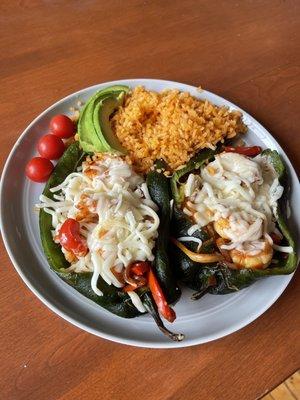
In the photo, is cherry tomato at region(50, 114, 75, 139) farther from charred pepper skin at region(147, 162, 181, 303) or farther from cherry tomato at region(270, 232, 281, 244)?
cherry tomato at region(270, 232, 281, 244)

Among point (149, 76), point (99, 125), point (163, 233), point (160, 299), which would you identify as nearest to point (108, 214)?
point (163, 233)

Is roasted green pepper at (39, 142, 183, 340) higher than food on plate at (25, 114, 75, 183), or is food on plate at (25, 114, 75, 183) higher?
food on plate at (25, 114, 75, 183)

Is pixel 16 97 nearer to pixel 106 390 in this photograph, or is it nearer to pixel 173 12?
pixel 173 12

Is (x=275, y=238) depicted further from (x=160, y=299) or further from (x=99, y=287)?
(x=99, y=287)

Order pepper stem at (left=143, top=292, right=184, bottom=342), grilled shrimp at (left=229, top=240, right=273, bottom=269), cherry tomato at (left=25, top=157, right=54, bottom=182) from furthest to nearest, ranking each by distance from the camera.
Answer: cherry tomato at (left=25, top=157, right=54, bottom=182)
grilled shrimp at (left=229, top=240, right=273, bottom=269)
pepper stem at (left=143, top=292, right=184, bottom=342)

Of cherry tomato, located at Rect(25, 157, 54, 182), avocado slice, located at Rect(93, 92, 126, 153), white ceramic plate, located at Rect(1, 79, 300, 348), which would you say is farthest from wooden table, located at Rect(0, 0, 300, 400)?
avocado slice, located at Rect(93, 92, 126, 153)

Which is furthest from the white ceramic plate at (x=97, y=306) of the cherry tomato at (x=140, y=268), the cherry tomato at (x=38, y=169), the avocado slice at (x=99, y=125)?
the avocado slice at (x=99, y=125)
